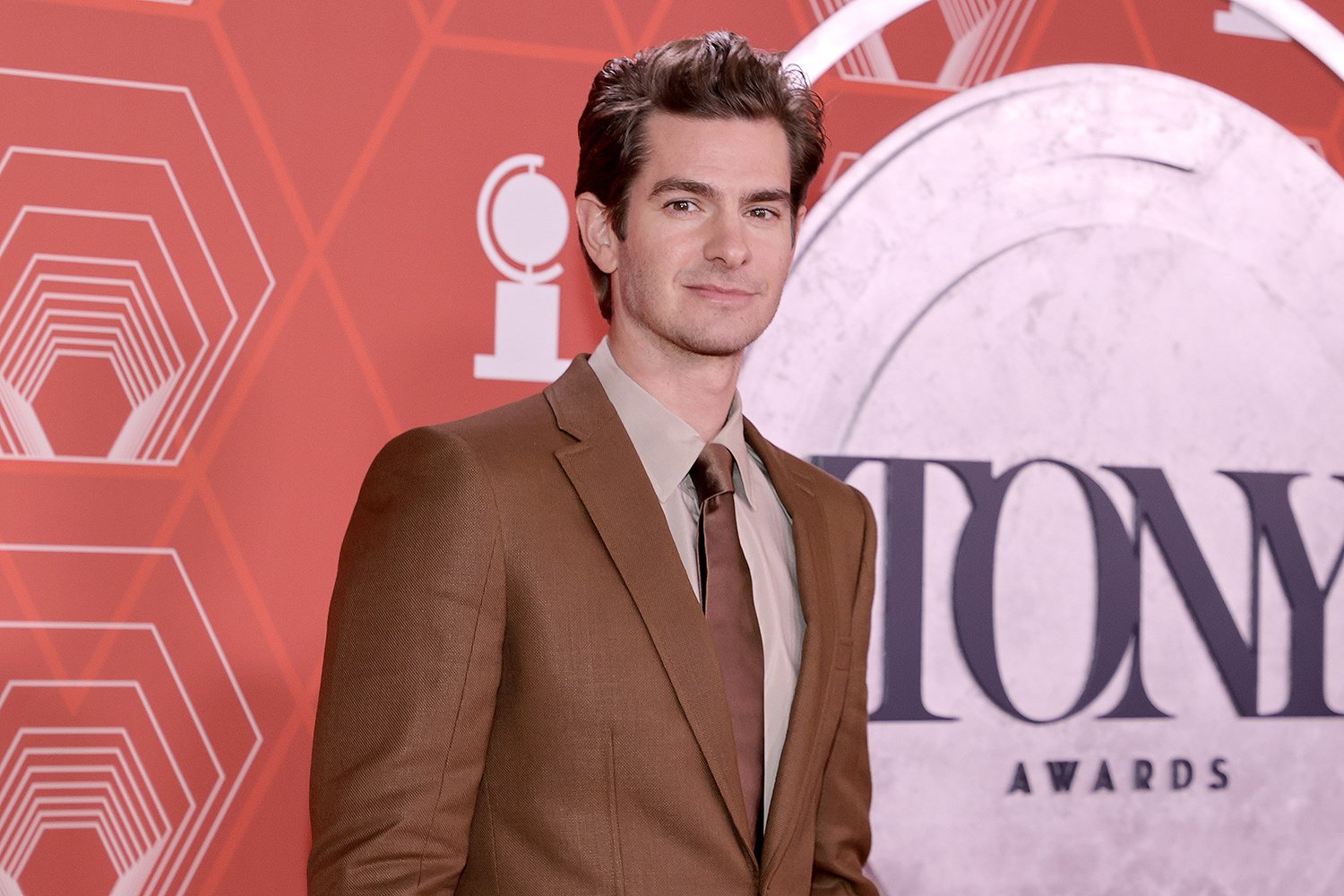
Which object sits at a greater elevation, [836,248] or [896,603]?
[836,248]

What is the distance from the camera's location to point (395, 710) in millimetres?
1402

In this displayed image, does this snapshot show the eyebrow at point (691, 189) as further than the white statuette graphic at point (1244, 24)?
No

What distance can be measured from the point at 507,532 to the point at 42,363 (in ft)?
3.58

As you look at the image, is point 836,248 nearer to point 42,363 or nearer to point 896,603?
point 896,603

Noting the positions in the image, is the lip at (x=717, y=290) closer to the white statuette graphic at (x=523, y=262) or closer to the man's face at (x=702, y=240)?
the man's face at (x=702, y=240)

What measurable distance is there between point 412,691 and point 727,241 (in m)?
0.70

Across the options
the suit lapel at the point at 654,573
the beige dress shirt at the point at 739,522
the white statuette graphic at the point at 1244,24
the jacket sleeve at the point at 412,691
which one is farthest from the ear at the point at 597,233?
the white statuette graphic at the point at 1244,24

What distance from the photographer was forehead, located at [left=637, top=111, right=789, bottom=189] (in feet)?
5.66

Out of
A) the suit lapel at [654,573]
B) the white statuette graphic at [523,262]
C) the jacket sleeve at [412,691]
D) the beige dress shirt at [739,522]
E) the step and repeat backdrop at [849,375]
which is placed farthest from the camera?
the white statuette graphic at [523,262]

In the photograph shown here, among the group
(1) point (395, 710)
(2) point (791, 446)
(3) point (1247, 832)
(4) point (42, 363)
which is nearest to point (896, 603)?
(2) point (791, 446)

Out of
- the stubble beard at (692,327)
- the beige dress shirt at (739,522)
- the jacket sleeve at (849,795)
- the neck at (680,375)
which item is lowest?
the jacket sleeve at (849,795)

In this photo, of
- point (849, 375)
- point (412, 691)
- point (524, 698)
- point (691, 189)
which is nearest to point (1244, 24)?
point (849, 375)

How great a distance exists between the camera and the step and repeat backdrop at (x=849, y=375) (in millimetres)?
2156

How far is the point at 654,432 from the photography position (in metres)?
1.69
